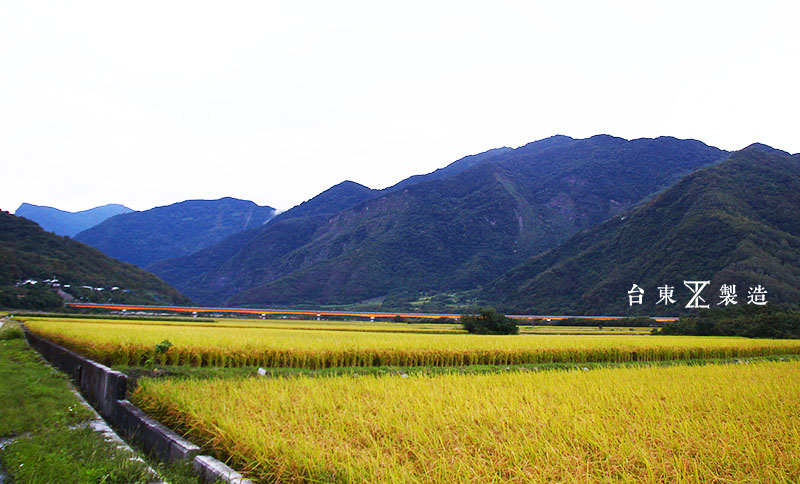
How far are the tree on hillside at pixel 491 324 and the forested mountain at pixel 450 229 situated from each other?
217ft

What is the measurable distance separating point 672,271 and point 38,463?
68.8m

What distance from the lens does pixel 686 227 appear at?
6588 centimetres

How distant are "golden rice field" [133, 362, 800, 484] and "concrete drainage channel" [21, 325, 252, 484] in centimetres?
17

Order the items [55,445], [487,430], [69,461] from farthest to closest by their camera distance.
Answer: [55,445] < [69,461] < [487,430]

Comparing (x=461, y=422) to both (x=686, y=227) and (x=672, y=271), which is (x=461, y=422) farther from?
(x=686, y=227)

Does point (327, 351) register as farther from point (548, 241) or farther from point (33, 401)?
point (548, 241)

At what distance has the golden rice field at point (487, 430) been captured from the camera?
3.06 m

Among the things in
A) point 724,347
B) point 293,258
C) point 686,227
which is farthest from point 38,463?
point 293,258

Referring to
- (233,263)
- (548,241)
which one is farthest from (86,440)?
(233,263)

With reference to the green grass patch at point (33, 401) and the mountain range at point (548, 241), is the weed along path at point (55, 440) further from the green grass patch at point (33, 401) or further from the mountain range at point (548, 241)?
the mountain range at point (548, 241)

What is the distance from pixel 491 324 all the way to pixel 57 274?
5292 centimetres

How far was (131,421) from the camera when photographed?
18.6ft

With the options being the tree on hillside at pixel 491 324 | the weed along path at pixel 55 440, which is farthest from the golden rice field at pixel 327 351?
the tree on hillside at pixel 491 324

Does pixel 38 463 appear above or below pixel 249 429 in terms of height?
below
